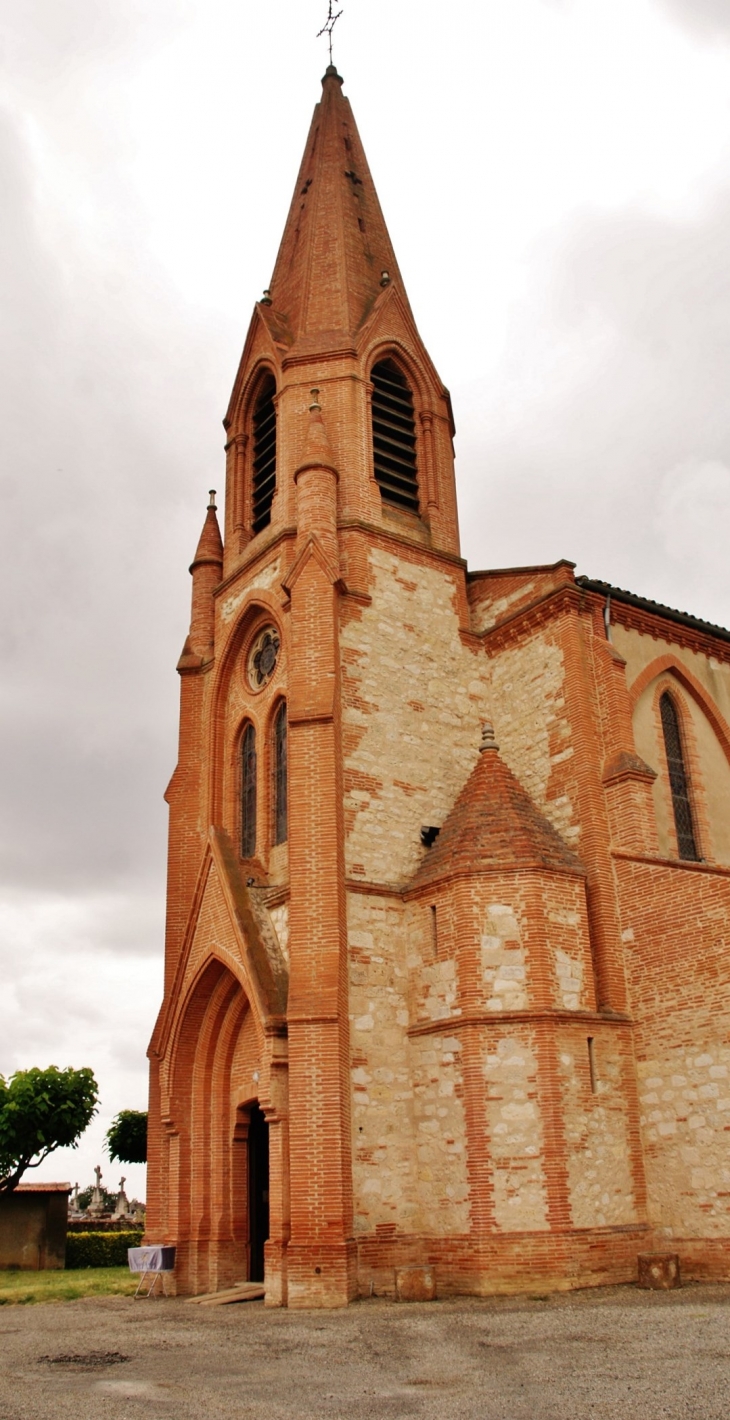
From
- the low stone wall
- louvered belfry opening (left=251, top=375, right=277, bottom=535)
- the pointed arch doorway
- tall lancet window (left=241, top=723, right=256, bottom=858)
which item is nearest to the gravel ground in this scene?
the pointed arch doorway

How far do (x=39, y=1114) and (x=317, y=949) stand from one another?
1501cm

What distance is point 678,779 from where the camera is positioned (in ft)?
65.8

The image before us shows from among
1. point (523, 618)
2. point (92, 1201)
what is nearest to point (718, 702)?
point (523, 618)

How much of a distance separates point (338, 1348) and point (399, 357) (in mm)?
18182

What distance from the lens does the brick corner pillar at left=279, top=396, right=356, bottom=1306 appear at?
46.0 feet

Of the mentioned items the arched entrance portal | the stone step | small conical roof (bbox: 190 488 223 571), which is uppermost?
small conical roof (bbox: 190 488 223 571)

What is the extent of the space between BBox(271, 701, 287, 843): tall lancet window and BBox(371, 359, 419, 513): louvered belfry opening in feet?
16.1

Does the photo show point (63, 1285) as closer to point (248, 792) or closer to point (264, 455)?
point (248, 792)

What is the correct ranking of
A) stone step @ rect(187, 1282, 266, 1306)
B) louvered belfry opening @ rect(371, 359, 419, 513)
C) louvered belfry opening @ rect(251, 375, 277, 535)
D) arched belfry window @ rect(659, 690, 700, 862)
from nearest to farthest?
stone step @ rect(187, 1282, 266, 1306) < arched belfry window @ rect(659, 690, 700, 862) < louvered belfry opening @ rect(371, 359, 419, 513) < louvered belfry opening @ rect(251, 375, 277, 535)

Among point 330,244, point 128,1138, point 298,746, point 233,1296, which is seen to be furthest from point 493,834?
point 128,1138

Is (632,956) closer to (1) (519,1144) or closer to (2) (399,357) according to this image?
(1) (519,1144)

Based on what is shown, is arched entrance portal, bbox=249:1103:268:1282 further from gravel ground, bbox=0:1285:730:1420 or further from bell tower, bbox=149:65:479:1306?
gravel ground, bbox=0:1285:730:1420

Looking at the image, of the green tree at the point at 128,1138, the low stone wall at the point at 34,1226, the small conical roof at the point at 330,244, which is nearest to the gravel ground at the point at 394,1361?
the low stone wall at the point at 34,1226

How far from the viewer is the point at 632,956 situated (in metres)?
16.4
